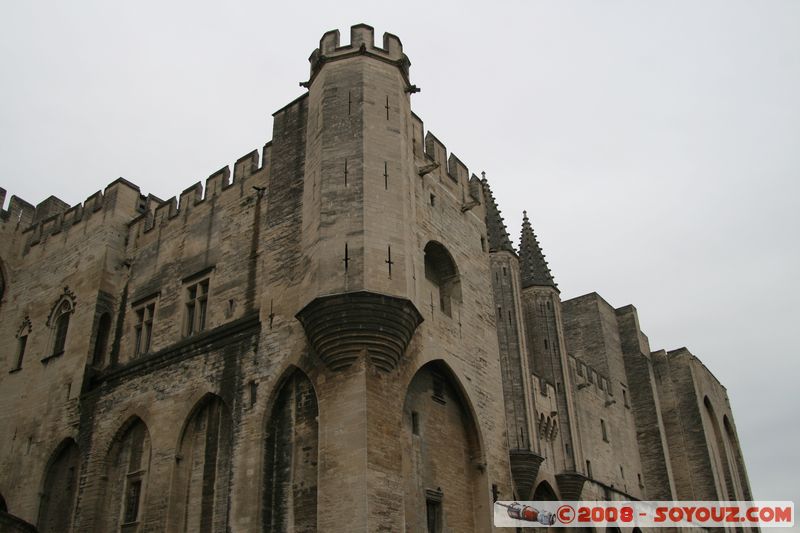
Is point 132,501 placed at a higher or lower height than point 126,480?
lower

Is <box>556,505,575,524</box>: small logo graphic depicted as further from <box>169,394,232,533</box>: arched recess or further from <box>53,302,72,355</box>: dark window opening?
<box>53,302,72,355</box>: dark window opening

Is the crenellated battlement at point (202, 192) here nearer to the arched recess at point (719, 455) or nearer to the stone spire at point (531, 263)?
the stone spire at point (531, 263)

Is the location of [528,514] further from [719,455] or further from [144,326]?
[719,455]

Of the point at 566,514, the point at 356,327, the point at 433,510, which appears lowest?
the point at 433,510

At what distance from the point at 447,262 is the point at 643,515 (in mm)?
16782

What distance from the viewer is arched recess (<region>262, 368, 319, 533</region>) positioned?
1452 cm

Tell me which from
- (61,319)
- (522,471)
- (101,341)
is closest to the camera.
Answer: (522,471)

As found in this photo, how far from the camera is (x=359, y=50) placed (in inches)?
707

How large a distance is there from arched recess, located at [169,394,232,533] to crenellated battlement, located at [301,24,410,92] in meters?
8.26

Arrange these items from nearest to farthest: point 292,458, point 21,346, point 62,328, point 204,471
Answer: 1. point 292,458
2. point 204,471
3. point 62,328
4. point 21,346

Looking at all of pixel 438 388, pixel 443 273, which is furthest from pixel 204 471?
pixel 443 273

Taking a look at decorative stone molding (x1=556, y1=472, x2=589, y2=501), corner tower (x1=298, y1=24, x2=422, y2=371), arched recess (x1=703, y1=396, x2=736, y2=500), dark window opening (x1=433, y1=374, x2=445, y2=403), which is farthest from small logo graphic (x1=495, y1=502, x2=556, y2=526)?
arched recess (x1=703, y1=396, x2=736, y2=500)

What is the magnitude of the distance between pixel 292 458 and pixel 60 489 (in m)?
8.41

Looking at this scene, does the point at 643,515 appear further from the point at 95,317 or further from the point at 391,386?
the point at 95,317
